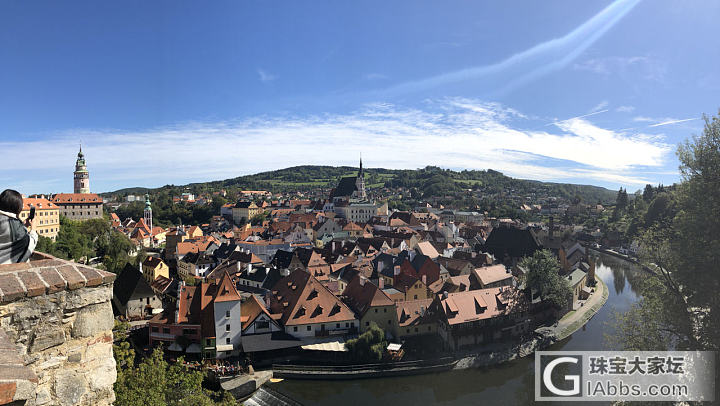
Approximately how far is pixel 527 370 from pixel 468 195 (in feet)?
368

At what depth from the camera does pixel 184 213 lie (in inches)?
3044

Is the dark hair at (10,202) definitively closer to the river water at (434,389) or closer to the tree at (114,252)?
the river water at (434,389)

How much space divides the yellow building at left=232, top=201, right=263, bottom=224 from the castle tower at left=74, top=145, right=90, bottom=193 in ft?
83.7

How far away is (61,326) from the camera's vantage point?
2.57 meters

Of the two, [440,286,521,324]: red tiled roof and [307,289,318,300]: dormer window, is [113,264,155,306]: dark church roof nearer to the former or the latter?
[307,289,318,300]: dormer window

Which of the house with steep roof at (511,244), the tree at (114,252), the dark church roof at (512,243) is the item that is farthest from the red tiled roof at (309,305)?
the dark church roof at (512,243)

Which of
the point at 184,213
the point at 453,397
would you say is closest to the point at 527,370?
the point at 453,397

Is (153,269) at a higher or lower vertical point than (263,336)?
higher

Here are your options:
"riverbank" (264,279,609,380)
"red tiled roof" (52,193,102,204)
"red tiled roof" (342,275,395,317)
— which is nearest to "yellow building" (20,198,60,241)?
"red tiled roof" (52,193,102,204)

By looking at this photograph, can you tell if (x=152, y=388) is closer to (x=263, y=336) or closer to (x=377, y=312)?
(x=263, y=336)

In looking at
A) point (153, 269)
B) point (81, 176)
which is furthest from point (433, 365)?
point (81, 176)

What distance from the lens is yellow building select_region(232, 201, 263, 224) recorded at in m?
74.2

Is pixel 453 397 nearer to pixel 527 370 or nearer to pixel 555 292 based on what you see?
pixel 527 370

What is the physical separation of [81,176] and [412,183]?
11051 cm
